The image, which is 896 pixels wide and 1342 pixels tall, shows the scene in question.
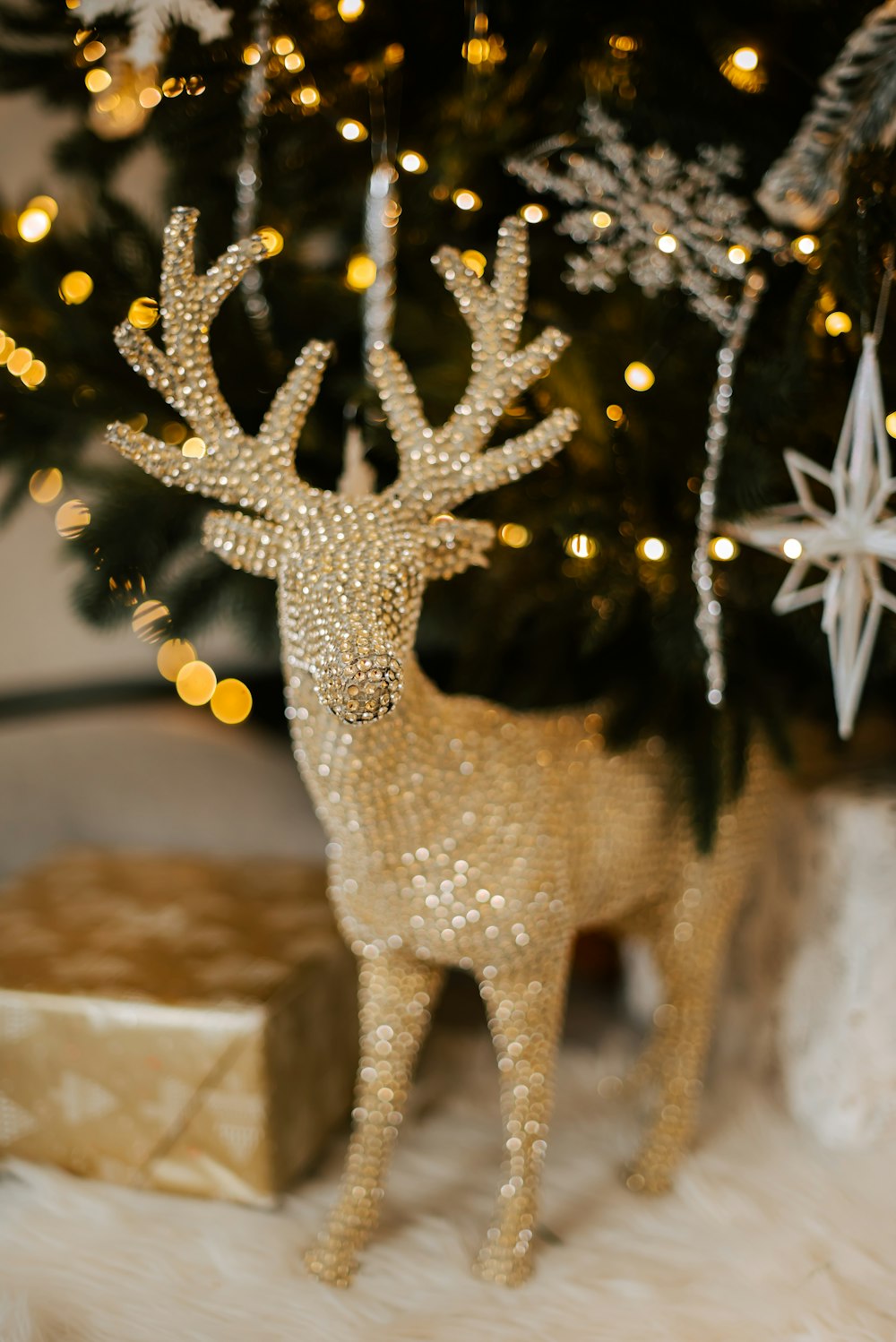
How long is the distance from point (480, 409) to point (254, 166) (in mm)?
335

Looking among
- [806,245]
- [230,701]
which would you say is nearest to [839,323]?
[806,245]

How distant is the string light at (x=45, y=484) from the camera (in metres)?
0.95

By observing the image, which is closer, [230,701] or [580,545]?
[580,545]

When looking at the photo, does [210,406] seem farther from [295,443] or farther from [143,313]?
[143,313]

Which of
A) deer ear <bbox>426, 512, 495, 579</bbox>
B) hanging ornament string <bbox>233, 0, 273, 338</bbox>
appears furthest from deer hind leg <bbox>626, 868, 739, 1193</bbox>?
hanging ornament string <bbox>233, 0, 273, 338</bbox>

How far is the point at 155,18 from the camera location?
2.20ft

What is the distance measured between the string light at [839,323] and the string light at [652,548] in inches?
7.5

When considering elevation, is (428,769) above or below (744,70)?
below

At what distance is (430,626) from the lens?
100 centimetres

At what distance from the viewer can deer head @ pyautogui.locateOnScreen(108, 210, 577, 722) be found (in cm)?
64

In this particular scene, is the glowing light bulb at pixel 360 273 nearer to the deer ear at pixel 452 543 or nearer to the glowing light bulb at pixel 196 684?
the deer ear at pixel 452 543

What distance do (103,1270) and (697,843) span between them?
0.54 meters

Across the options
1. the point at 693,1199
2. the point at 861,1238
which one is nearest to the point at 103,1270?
the point at 693,1199

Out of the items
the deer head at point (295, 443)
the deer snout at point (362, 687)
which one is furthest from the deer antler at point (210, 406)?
the deer snout at point (362, 687)
